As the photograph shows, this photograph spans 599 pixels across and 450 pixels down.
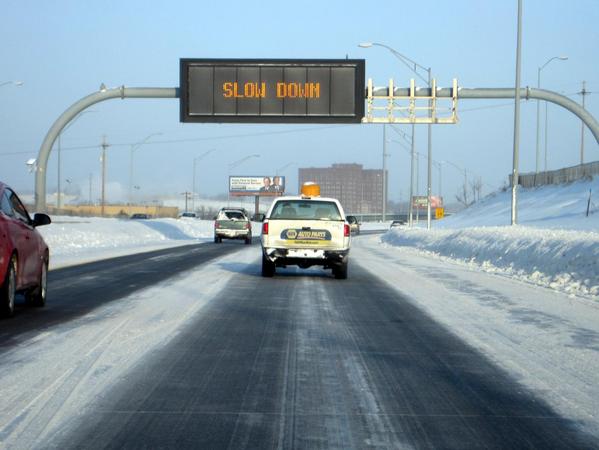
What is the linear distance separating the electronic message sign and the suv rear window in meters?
16.2

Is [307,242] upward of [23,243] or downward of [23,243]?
downward

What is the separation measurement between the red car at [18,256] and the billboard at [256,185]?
5556 inches

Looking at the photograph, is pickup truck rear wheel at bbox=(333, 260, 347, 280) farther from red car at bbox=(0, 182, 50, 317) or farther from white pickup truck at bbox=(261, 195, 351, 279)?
red car at bbox=(0, 182, 50, 317)

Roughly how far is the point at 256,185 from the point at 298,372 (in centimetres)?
14842

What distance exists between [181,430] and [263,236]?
578 inches

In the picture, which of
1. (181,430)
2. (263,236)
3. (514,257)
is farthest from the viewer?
(514,257)

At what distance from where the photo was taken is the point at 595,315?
13.4 metres

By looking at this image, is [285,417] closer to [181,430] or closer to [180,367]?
[181,430]

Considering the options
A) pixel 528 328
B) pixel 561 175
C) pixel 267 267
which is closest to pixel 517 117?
pixel 267 267

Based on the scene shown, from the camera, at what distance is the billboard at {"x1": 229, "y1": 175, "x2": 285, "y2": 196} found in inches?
6107

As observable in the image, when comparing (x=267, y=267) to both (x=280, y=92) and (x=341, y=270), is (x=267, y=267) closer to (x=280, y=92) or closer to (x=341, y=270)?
(x=341, y=270)

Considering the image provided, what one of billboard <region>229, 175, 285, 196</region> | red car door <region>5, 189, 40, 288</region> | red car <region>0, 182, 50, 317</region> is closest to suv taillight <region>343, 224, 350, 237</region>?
red car <region>0, 182, 50, 317</region>

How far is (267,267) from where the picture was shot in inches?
818

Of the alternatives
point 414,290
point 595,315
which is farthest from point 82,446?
point 414,290
